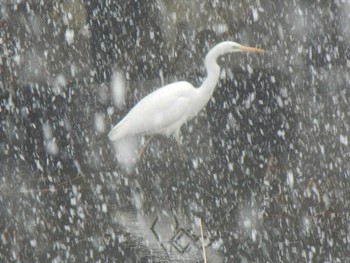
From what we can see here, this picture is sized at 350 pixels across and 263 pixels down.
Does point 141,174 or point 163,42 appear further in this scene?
point 163,42

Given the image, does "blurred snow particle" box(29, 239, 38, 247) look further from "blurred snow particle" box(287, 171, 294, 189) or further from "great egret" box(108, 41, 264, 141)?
"blurred snow particle" box(287, 171, 294, 189)

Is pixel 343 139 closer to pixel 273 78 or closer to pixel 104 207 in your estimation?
pixel 273 78

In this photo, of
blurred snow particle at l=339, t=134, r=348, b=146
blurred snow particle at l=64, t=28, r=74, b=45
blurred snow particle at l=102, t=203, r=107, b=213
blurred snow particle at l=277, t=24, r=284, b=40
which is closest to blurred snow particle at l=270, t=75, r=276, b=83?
blurred snow particle at l=277, t=24, r=284, b=40

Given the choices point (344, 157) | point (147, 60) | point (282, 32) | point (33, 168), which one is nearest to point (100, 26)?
point (147, 60)

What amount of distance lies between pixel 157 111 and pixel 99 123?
1.18 m

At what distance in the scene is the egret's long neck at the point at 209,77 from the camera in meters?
5.16

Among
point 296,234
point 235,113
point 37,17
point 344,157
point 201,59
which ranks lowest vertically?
point 296,234

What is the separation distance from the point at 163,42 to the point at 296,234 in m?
3.53

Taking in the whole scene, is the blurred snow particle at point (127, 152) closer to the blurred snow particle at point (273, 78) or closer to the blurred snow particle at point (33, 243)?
the blurred snow particle at point (273, 78)

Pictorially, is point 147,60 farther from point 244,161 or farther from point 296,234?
point 296,234

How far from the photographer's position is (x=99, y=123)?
250 inches

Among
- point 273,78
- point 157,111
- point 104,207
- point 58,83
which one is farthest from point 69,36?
point 104,207

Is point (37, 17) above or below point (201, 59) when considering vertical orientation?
above

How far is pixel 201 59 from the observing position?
7.07m
